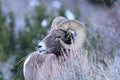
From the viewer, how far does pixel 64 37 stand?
8.73 metres

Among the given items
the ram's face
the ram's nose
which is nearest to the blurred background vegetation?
the ram's face

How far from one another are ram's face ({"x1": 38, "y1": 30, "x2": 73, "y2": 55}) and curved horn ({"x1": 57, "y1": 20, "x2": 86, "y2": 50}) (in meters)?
0.09

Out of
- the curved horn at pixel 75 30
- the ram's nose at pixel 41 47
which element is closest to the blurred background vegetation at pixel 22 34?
the curved horn at pixel 75 30

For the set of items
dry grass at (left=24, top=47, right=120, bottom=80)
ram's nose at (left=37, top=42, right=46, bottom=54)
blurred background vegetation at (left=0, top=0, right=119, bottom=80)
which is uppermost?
ram's nose at (left=37, top=42, right=46, bottom=54)

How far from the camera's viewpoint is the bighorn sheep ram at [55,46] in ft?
27.8

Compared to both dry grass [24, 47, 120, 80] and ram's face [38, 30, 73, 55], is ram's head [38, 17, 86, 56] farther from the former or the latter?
dry grass [24, 47, 120, 80]

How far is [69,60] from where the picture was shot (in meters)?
8.00

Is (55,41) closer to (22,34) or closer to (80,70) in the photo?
(80,70)

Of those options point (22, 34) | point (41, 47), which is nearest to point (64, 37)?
point (41, 47)

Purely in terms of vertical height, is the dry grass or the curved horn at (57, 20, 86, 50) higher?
the curved horn at (57, 20, 86, 50)

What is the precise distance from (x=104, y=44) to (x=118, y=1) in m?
1.08

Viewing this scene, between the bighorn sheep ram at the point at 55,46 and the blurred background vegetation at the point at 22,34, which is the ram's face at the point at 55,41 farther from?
the blurred background vegetation at the point at 22,34

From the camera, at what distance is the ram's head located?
8.57m

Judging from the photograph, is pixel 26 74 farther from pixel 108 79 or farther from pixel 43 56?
pixel 108 79
